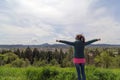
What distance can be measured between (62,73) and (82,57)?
3.11m

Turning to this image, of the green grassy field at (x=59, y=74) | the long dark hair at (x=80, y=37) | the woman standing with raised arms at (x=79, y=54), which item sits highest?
the long dark hair at (x=80, y=37)

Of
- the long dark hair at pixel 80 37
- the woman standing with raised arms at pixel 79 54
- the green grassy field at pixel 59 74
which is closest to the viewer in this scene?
the woman standing with raised arms at pixel 79 54

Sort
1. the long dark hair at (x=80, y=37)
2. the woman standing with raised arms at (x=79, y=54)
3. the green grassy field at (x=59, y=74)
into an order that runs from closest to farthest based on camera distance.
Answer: the woman standing with raised arms at (x=79, y=54)
the long dark hair at (x=80, y=37)
the green grassy field at (x=59, y=74)

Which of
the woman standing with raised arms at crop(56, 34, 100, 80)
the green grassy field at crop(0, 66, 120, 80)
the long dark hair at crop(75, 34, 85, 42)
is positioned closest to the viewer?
the woman standing with raised arms at crop(56, 34, 100, 80)

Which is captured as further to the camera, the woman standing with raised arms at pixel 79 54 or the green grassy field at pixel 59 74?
the green grassy field at pixel 59 74

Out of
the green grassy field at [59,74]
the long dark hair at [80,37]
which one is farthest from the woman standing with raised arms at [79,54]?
the green grassy field at [59,74]

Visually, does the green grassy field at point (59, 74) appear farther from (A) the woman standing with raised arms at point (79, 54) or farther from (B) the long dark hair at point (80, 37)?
(B) the long dark hair at point (80, 37)

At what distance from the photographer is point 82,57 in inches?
330

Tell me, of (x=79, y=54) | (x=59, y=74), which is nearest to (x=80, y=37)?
(x=79, y=54)

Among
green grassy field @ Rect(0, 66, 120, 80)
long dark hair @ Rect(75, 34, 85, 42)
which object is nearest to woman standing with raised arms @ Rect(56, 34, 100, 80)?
long dark hair @ Rect(75, 34, 85, 42)

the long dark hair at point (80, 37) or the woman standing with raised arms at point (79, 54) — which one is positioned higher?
the long dark hair at point (80, 37)

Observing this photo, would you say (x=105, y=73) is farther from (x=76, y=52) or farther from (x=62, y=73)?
(x=76, y=52)

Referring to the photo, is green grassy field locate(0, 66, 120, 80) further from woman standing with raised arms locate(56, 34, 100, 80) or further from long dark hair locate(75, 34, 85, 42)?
long dark hair locate(75, 34, 85, 42)

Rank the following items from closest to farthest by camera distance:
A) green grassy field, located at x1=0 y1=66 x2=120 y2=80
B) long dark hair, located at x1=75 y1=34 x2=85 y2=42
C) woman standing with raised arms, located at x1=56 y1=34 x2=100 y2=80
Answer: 1. woman standing with raised arms, located at x1=56 y1=34 x2=100 y2=80
2. long dark hair, located at x1=75 y1=34 x2=85 y2=42
3. green grassy field, located at x1=0 y1=66 x2=120 y2=80
